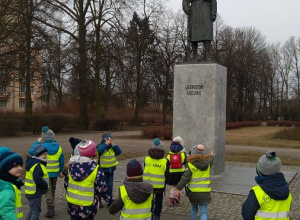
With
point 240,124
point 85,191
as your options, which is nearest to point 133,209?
point 85,191

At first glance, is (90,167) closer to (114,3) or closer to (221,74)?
(221,74)

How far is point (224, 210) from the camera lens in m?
6.79

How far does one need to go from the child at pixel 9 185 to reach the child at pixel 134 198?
0.95m

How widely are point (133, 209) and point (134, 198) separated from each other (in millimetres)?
149

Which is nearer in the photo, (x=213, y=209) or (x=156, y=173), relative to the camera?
(x=156, y=173)

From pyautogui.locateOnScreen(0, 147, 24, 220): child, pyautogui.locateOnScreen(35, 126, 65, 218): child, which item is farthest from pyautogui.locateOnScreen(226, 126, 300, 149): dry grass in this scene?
pyautogui.locateOnScreen(0, 147, 24, 220): child

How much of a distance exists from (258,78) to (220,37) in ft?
34.5

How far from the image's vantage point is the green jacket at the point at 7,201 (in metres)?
3.26

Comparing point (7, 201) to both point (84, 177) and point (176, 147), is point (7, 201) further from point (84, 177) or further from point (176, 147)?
point (176, 147)

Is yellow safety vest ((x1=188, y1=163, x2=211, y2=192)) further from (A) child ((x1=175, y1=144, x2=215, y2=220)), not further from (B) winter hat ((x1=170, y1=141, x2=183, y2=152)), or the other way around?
(B) winter hat ((x1=170, y1=141, x2=183, y2=152))

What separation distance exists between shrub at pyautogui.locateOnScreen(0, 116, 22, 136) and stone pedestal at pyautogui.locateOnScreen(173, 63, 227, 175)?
16.8 meters

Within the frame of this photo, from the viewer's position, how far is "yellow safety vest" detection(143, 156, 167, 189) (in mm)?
5711

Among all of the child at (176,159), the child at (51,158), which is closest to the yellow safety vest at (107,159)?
the child at (51,158)

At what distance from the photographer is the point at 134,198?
3.81 metres
